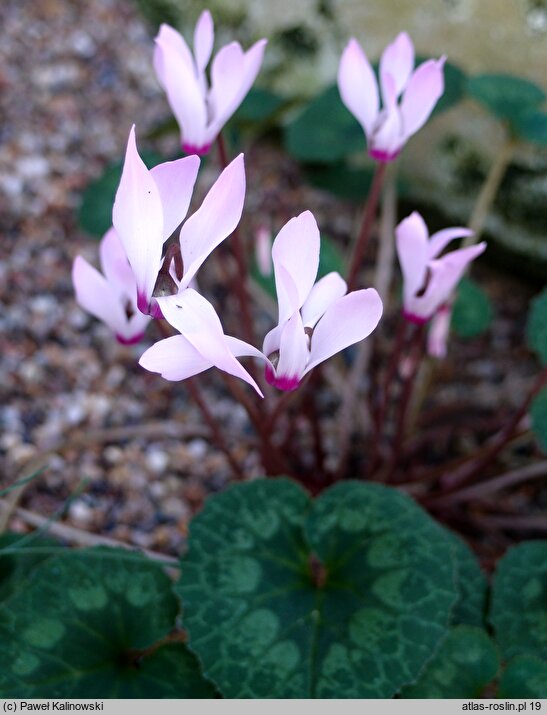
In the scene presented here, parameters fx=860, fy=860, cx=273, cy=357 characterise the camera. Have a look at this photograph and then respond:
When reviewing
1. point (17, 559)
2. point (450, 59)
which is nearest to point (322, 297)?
point (17, 559)

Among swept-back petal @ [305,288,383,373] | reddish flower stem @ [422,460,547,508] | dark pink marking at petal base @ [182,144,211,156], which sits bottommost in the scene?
reddish flower stem @ [422,460,547,508]

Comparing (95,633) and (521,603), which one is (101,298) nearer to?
(95,633)

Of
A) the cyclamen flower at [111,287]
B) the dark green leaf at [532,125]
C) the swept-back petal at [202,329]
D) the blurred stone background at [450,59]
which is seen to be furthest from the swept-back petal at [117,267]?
the blurred stone background at [450,59]

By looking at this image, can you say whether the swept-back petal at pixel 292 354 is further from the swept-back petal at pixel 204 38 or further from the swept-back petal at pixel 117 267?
the swept-back petal at pixel 204 38

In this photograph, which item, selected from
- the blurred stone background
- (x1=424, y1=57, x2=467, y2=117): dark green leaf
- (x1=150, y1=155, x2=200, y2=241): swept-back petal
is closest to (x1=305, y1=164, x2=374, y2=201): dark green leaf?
the blurred stone background

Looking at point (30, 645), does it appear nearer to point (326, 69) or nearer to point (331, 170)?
point (331, 170)

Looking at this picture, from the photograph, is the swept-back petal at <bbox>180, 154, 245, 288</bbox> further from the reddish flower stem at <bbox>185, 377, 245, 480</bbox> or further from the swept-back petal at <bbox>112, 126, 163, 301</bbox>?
the reddish flower stem at <bbox>185, 377, 245, 480</bbox>

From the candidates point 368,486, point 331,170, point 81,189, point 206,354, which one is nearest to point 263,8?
point 331,170
